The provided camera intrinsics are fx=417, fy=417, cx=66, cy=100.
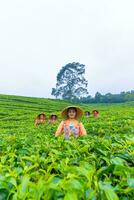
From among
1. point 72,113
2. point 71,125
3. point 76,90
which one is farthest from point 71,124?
point 76,90

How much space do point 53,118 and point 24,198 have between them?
56.6 feet

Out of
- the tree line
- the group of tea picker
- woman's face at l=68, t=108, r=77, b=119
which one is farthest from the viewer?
the tree line

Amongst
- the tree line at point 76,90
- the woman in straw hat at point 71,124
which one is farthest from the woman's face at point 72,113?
the tree line at point 76,90

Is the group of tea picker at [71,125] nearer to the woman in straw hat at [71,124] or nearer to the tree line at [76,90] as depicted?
the woman in straw hat at [71,124]

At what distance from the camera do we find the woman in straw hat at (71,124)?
784 centimetres

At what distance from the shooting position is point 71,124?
803cm

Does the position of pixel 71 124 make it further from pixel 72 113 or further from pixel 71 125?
pixel 72 113

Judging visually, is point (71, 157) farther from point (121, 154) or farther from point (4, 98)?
point (4, 98)

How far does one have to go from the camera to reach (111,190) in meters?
1.76

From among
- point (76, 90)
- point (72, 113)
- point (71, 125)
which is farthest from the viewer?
point (76, 90)

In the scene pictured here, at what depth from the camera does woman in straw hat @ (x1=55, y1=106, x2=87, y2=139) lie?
25.7 feet

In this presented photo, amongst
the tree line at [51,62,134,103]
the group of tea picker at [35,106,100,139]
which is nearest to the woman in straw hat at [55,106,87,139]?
the group of tea picker at [35,106,100,139]

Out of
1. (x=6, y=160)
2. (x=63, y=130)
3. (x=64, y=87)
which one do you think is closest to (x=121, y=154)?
(x=6, y=160)

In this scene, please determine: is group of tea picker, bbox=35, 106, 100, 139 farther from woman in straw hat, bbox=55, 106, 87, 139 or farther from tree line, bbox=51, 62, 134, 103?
tree line, bbox=51, 62, 134, 103
